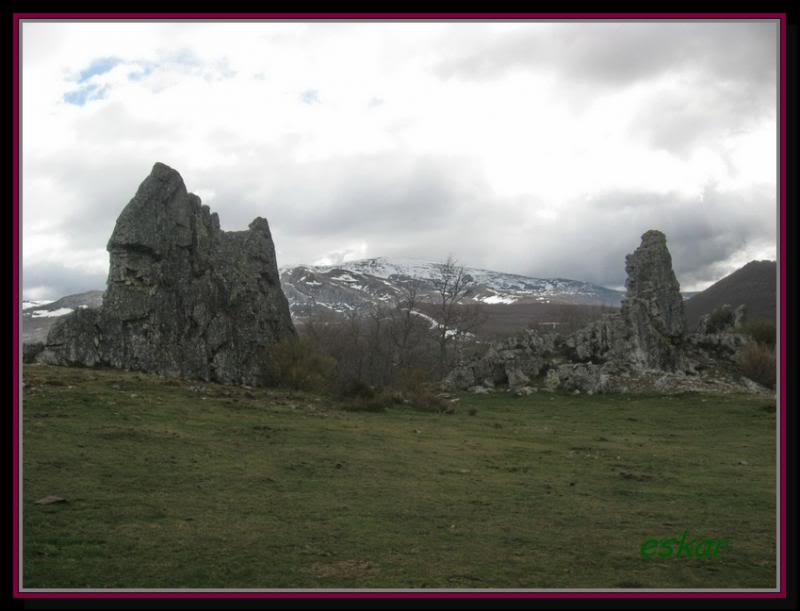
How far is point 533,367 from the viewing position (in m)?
49.1

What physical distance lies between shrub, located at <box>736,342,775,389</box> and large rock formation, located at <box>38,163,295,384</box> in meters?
34.5

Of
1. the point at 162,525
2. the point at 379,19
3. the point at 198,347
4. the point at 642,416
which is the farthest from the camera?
the point at 198,347

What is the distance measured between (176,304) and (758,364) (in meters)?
41.9

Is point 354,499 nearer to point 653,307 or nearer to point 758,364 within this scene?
point 758,364

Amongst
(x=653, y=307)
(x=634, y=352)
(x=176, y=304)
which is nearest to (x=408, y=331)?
(x=653, y=307)

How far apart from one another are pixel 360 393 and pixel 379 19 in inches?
1152

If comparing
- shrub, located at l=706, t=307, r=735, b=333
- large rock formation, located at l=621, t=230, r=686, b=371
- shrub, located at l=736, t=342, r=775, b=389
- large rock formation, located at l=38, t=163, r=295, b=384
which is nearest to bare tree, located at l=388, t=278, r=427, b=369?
large rock formation, located at l=38, t=163, r=295, b=384

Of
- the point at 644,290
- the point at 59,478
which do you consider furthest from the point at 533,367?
the point at 59,478

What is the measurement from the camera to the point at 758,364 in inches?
1843

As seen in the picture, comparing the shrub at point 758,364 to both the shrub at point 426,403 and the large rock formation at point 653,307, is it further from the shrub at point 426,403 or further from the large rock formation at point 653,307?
the shrub at point 426,403

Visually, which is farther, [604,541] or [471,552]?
[604,541]

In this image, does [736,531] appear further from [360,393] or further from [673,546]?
[360,393]

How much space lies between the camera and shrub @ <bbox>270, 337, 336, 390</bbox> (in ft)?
139

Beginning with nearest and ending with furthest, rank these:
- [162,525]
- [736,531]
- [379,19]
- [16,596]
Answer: [16,596]
[379,19]
[162,525]
[736,531]
